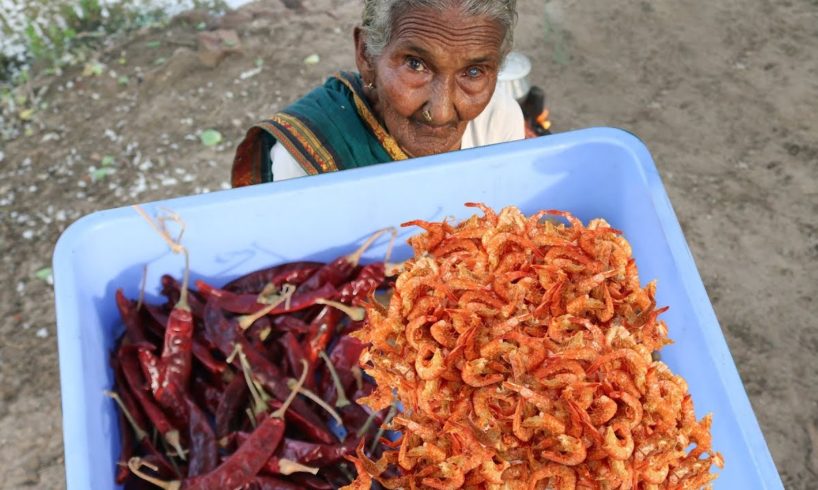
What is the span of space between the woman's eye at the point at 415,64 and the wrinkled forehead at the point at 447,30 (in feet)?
0.20

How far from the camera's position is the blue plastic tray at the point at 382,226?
73.0 inches

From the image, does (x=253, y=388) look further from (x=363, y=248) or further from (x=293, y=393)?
(x=363, y=248)

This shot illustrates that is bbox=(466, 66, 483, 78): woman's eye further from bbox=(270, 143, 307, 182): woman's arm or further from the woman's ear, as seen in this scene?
bbox=(270, 143, 307, 182): woman's arm

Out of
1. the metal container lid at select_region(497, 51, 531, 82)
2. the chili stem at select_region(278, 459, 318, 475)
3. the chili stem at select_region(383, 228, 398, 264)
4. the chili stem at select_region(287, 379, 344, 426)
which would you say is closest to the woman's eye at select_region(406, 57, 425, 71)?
the chili stem at select_region(383, 228, 398, 264)

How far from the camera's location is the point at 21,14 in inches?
217

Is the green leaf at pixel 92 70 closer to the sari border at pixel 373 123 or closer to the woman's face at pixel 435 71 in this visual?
the sari border at pixel 373 123

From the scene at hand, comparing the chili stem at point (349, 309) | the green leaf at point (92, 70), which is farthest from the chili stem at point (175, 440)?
the green leaf at point (92, 70)

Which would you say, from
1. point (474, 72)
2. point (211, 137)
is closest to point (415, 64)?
point (474, 72)

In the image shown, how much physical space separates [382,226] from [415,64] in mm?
568

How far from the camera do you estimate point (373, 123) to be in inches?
99.1

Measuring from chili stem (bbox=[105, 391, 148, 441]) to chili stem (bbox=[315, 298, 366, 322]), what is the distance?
0.65 m

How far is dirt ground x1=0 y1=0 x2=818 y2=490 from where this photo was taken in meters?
3.68

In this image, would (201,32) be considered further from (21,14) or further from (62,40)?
(21,14)

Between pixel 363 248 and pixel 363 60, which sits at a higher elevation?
pixel 363 60
